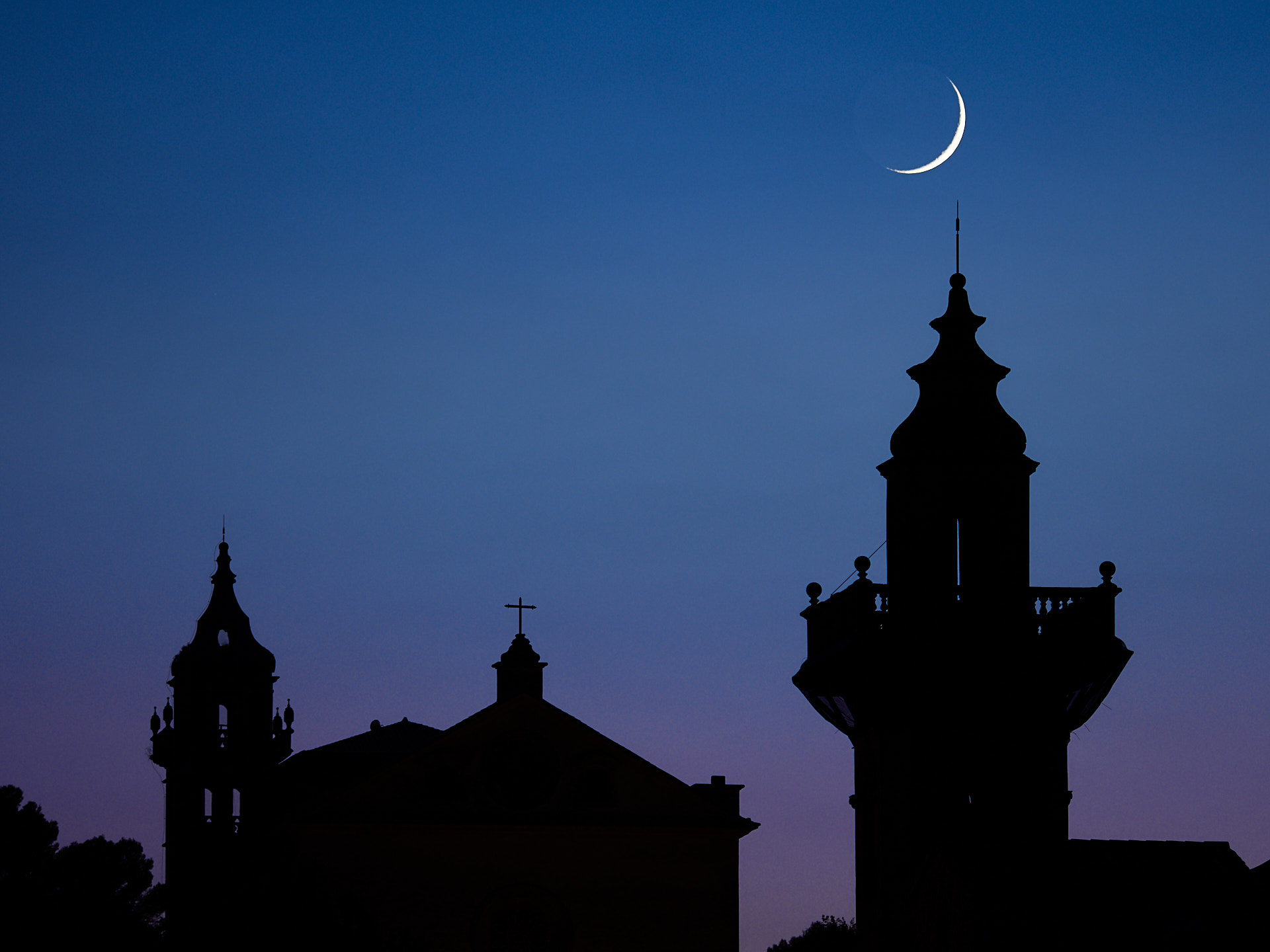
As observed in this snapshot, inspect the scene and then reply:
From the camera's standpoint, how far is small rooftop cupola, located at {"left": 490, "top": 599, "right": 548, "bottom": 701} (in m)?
69.5

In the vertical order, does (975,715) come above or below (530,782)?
below

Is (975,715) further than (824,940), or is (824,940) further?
(824,940)

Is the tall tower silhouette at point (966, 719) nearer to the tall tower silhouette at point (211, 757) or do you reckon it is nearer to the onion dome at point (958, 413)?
the onion dome at point (958, 413)

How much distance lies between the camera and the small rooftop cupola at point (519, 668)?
69.5 m

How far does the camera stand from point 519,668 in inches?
2739

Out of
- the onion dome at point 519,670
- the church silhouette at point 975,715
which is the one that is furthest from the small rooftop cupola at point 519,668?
the church silhouette at point 975,715

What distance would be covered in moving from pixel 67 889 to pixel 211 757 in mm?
11204

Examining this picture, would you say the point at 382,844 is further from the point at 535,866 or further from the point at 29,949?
the point at 29,949

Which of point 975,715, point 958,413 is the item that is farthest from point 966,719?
point 958,413

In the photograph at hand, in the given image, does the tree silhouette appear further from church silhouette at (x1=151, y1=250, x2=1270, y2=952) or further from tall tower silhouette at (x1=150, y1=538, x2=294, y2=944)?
church silhouette at (x1=151, y1=250, x2=1270, y2=952)

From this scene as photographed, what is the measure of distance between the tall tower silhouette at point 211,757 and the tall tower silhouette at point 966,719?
38.3 m

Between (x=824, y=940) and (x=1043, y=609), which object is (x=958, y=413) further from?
(x=824, y=940)

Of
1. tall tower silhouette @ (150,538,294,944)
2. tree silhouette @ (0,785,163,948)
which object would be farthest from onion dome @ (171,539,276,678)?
tree silhouette @ (0,785,163,948)

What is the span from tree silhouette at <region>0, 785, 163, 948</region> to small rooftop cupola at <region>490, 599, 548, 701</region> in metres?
14.2
